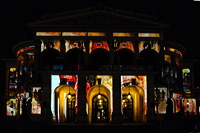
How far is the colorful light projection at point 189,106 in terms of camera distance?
72.9 meters

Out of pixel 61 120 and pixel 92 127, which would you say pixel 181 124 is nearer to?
pixel 92 127

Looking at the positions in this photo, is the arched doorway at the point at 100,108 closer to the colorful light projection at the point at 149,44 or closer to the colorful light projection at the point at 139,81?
the colorful light projection at the point at 139,81

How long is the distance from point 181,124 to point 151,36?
1886cm

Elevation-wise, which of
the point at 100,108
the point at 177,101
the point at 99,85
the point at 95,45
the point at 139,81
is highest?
the point at 95,45

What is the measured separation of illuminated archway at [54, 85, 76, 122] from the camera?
56.2m

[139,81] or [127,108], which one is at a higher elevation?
[139,81]

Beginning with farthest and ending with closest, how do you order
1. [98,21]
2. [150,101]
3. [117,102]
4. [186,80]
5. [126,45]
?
[186,80]
[126,45]
[98,21]
[150,101]
[117,102]

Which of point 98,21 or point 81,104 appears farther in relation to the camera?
point 98,21

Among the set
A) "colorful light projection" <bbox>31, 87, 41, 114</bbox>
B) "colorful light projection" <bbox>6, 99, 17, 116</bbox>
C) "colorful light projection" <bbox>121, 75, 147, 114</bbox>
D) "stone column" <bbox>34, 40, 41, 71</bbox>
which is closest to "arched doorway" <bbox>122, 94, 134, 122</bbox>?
"colorful light projection" <bbox>121, 75, 147, 114</bbox>

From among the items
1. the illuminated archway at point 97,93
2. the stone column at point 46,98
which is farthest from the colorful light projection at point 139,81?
the stone column at point 46,98

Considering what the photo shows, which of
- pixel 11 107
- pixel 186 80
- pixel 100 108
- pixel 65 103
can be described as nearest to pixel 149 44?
pixel 100 108

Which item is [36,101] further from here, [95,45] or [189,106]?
[189,106]

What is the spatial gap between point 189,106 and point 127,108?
64.8 ft

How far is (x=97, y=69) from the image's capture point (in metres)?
57.7
